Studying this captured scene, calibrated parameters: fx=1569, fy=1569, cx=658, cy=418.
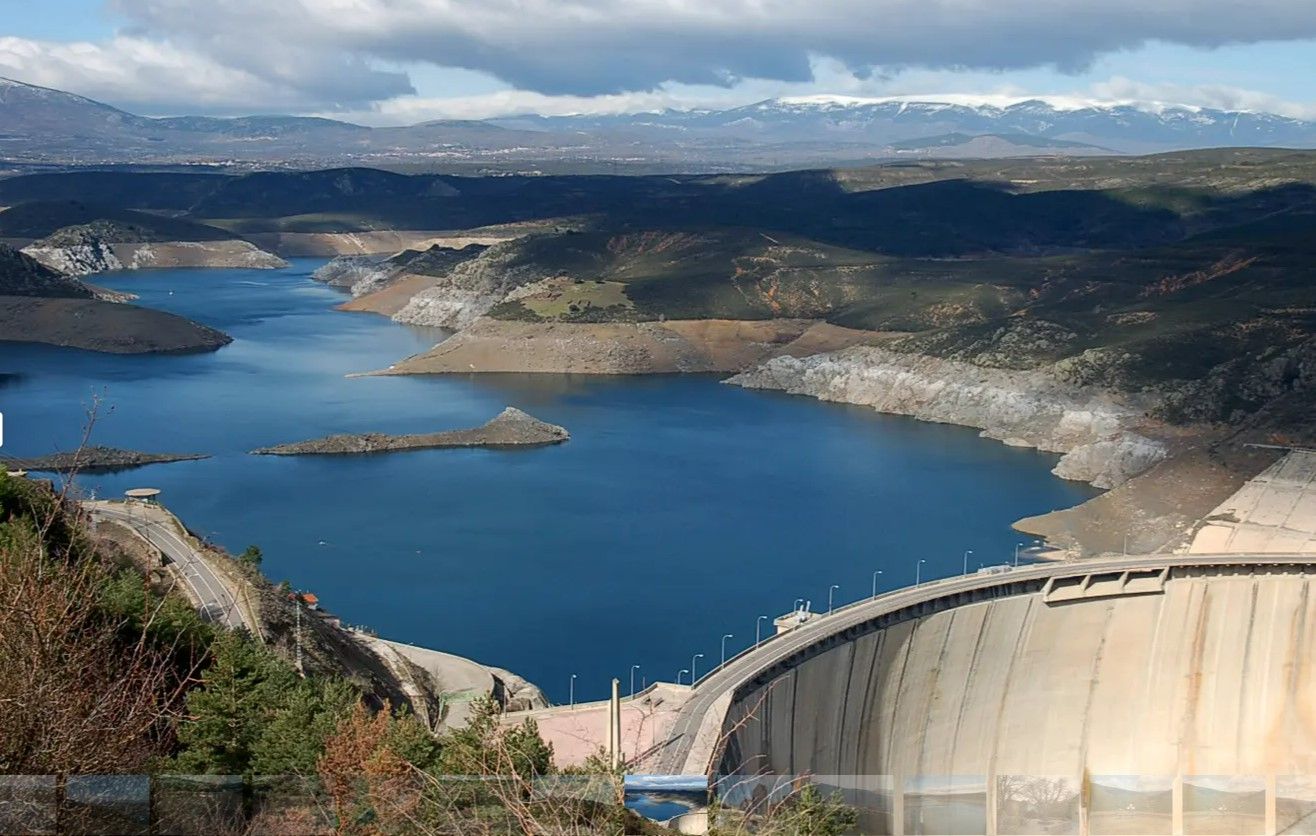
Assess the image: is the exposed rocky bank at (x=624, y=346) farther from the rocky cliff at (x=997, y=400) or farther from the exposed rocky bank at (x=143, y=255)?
the exposed rocky bank at (x=143, y=255)

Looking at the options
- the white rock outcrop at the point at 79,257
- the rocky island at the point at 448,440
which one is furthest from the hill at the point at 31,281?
the rocky island at the point at 448,440

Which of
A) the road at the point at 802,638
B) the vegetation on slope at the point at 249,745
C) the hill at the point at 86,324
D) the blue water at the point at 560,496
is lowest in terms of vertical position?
the blue water at the point at 560,496

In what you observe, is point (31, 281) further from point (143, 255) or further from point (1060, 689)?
point (1060, 689)

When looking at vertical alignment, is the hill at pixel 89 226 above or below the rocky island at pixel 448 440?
above

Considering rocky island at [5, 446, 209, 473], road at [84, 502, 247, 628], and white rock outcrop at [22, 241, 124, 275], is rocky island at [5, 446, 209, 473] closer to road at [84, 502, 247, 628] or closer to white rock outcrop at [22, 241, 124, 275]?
road at [84, 502, 247, 628]

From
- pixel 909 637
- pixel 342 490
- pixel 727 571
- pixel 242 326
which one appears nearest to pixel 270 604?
pixel 909 637

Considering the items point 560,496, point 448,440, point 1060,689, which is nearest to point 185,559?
point 1060,689

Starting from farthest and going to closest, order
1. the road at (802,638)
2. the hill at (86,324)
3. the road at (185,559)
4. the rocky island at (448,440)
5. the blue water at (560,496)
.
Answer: the hill at (86,324)
the rocky island at (448,440)
the blue water at (560,496)
the road at (185,559)
the road at (802,638)
